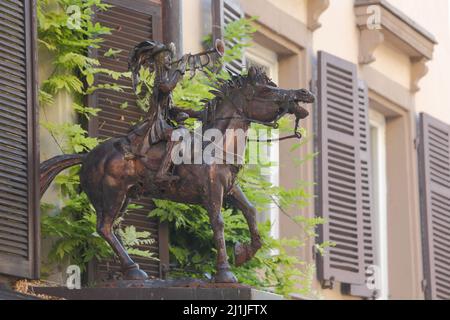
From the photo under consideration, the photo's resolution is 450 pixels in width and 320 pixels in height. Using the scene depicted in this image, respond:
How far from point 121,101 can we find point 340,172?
360 cm

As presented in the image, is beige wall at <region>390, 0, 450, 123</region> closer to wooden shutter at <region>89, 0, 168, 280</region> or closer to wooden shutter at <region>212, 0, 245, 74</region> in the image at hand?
wooden shutter at <region>212, 0, 245, 74</region>

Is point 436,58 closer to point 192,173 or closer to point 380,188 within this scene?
point 380,188

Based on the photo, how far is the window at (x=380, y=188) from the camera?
16.2 m

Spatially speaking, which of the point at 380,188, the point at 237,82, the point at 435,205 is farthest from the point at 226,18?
the point at 435,205

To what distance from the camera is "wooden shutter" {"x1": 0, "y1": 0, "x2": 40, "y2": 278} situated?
10.1 m

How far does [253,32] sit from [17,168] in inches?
147

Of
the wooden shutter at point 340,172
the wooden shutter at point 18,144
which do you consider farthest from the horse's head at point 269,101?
the wooden shutter at point 340,172

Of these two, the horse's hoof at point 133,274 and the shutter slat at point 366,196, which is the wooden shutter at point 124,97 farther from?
the shutter slat at point 366,196

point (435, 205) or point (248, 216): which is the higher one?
point (435, 205)

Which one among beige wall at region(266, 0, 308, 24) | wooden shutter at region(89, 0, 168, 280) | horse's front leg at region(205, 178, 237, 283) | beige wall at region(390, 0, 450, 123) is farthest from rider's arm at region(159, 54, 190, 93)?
beige wall at region(390, 0, 450, 123)

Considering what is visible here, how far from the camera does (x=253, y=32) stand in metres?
13.5

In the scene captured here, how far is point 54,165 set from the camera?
10.4 meters
